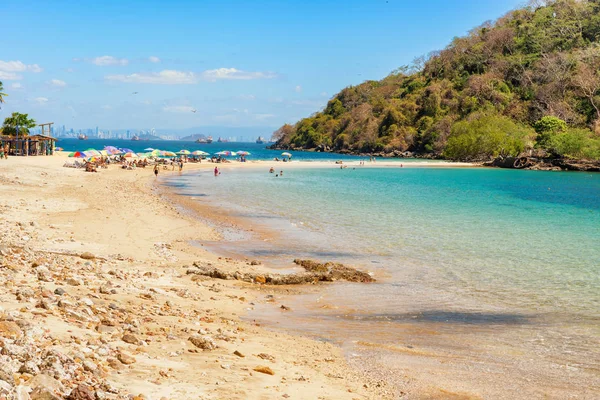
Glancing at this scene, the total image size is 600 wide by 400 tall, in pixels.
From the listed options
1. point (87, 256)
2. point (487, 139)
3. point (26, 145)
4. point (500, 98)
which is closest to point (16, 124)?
point (26, 145)

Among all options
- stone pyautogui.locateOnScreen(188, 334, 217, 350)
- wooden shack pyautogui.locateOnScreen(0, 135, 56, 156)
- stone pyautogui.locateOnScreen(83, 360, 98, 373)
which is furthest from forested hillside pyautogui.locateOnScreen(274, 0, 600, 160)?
stone pyautogui.locateOnScreen(83, 360, 98, 373)

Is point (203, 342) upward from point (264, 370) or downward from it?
upward

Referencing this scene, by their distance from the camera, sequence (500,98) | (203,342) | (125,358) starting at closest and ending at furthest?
(125,358), (203,342), (500,98)

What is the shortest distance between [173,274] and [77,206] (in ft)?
45.4

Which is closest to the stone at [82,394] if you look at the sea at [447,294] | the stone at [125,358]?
the stone at [125,358]

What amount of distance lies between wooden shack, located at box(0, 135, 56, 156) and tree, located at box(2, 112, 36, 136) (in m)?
1.54

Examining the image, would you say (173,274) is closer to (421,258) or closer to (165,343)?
(165,343)

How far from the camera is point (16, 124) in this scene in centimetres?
6150

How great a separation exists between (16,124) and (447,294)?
203 feet

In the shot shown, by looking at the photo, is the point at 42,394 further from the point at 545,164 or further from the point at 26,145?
the point at 545,164

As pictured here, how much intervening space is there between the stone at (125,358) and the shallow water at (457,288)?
374 cm

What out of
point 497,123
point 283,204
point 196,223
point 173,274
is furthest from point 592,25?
point 173,274

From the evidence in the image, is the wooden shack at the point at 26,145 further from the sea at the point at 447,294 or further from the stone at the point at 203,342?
the stone at the point at 203,342

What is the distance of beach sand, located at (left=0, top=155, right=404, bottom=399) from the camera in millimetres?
5723
